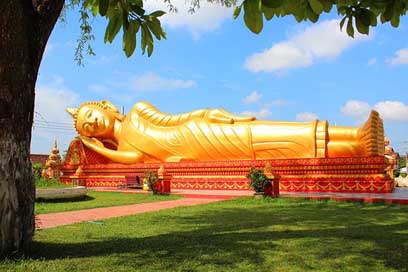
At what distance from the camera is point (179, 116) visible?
58.3ft

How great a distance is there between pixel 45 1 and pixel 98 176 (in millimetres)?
16123

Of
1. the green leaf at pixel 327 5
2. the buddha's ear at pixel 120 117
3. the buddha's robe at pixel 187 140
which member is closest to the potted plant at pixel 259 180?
the buddha's robe at pixel 187 140

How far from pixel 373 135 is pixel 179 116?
784cm

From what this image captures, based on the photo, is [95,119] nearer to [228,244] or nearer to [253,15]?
[228,244]

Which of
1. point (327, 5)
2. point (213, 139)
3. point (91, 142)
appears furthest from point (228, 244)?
point (91, 142)

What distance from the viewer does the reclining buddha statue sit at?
1423cm

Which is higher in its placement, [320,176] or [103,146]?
[103,146]

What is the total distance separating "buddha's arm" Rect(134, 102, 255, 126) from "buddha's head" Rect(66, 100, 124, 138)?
5.43 ft

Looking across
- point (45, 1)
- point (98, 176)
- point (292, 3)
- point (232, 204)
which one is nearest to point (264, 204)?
point (232, 204)

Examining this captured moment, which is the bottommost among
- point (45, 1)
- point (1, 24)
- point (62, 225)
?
point (62, 225)

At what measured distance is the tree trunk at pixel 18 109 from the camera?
11.6 ft

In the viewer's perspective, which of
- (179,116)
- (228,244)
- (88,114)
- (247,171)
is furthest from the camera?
(88,114)

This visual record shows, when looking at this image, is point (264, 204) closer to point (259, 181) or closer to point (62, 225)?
point (259, 181)

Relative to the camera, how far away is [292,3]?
7.51 feet
